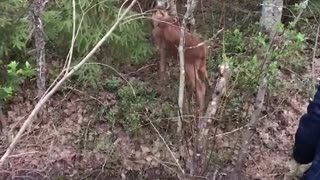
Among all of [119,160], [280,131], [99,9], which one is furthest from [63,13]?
[280,131]

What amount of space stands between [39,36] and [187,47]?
1609 mm

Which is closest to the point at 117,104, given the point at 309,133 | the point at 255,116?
the point at 255,116

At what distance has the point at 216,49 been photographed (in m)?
7.50

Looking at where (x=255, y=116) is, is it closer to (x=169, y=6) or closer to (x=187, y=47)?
(x=187, y=47)

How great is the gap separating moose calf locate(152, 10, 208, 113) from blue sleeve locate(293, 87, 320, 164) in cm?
203

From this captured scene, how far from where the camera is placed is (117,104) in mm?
6840

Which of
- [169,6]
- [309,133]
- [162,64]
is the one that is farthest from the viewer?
[162,64]

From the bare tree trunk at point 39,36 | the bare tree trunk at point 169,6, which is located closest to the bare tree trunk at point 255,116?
the bare tree trunk at point 169,6

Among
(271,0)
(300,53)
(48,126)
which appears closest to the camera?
(48,126)

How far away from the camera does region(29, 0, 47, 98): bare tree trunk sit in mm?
5586

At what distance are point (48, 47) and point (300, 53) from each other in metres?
3.82

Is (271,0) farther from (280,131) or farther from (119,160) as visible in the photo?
(119,160)

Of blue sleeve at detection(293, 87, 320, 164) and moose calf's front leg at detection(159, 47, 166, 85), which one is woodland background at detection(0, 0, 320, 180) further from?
blue sleeve at detection(293, 87, 320, 164)

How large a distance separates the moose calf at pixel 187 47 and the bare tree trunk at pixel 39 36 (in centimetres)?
125
